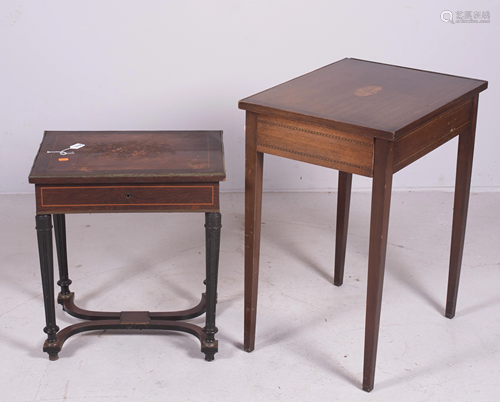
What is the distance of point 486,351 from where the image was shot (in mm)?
2557

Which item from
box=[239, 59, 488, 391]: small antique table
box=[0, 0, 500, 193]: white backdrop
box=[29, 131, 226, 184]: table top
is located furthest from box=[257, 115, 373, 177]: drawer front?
box=[0, 0, 500, 193]: white backdrop

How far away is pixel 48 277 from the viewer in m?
2.42

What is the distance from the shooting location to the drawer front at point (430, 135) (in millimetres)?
2084

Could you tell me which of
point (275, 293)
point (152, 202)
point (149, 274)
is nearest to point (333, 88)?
point (152, 202)

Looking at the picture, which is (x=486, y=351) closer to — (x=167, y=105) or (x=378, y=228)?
(x=378, y=228)

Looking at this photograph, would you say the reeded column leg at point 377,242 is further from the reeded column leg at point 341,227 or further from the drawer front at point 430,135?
the reeded column leg at point 341,227

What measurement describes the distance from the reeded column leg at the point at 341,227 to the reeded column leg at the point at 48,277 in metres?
1.20

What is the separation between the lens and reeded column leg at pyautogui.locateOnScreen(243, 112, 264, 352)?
2305mm

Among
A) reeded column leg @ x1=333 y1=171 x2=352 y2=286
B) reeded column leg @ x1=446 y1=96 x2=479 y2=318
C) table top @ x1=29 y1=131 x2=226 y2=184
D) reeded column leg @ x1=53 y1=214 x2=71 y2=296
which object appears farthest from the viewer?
reeded column leg @ x1=333 y1=171 x2=352 y2=286

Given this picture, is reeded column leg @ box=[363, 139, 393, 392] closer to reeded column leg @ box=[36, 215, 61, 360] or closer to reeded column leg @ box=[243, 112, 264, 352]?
reeded column leg @ box=[243, 112, 264, 352]

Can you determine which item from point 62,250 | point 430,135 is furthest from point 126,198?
point 430,135

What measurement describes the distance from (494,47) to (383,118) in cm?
215

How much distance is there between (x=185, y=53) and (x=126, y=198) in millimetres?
1727

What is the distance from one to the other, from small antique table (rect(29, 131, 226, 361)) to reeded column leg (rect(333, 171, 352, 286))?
624 millimetres
